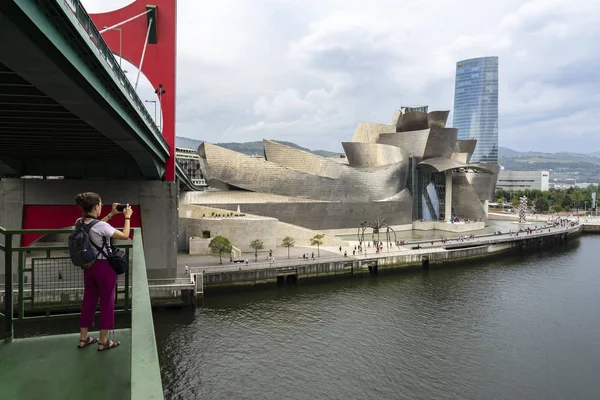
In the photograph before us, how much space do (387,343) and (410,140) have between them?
122 feet

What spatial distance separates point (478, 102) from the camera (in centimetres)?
17475

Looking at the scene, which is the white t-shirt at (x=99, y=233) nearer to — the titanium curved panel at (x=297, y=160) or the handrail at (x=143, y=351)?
the handrail at (x=143, y=351)

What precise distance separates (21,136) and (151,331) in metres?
13.4

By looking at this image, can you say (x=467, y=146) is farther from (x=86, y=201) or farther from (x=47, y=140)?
(x=86, y=201)

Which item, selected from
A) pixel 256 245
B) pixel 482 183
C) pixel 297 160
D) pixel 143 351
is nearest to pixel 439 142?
pixel 482 183

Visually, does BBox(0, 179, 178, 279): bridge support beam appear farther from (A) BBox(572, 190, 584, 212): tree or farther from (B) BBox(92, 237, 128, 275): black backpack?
(A) BBox(572, 190, 584, 212): tree

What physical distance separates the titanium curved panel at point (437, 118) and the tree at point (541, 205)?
40.8m

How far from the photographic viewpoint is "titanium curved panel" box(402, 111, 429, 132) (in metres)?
52.8

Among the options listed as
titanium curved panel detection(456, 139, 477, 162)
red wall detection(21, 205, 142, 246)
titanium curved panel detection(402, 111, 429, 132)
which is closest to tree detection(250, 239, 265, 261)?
red wall detection(21, 205, 142, 246)

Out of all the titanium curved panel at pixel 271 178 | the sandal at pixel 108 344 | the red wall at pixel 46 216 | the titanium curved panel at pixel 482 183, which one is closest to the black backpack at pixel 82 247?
the sandal at pixel 108 344

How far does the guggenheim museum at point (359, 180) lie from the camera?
3959 cm

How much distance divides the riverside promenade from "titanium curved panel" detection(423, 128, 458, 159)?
41.1 ft

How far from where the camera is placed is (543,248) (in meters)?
42.5

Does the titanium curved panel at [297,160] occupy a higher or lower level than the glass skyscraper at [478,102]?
lower
